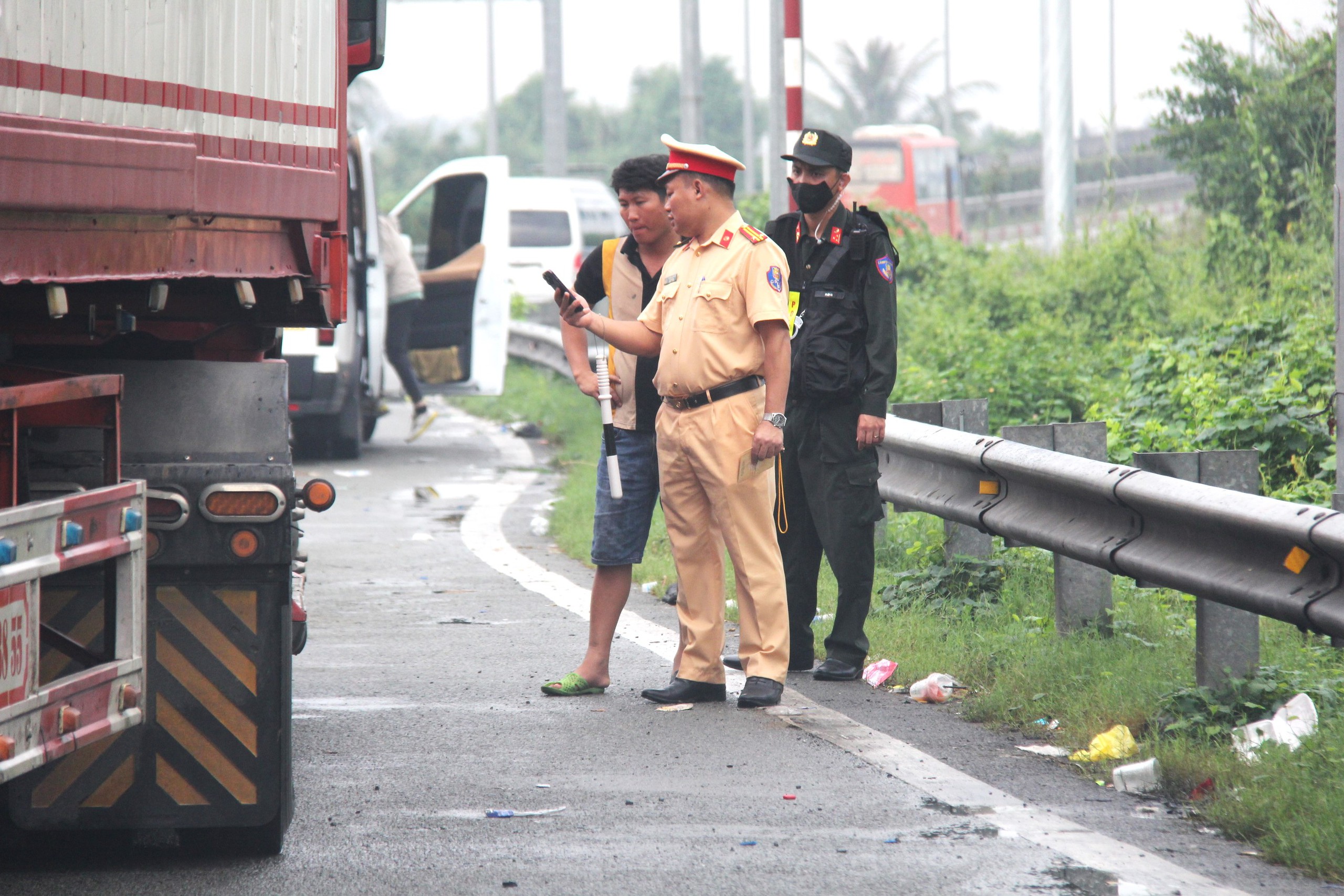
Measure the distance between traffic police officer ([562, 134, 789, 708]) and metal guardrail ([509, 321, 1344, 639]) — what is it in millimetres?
924

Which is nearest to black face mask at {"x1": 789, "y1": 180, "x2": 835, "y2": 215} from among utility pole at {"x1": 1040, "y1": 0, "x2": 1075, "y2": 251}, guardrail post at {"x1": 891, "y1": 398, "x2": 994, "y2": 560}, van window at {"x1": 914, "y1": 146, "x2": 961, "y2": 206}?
guardrail post at {"x1": 891, "y1": 398, "x2": 994, "y2": 560}

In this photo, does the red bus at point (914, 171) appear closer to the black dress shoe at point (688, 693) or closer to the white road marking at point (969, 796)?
the white road marking at point (969, 796)

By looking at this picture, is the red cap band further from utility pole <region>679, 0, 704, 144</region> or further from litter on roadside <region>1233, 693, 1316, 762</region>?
utility pole <region>679, 0, 704, 144</region>

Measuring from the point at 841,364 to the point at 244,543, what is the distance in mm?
2724

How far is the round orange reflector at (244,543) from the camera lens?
3809mm

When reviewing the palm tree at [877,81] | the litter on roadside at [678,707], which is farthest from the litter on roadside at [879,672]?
the palm tree at [877,81]

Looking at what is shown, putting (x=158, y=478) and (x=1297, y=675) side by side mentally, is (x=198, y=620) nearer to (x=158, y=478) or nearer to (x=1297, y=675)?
(x=158, y=478)

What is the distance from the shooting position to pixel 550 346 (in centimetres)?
1842

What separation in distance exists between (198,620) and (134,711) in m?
0.38

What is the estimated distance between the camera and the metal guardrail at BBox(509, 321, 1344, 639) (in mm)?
4363

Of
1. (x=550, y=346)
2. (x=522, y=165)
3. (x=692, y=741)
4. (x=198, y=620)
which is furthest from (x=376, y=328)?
(x=522, y=165)

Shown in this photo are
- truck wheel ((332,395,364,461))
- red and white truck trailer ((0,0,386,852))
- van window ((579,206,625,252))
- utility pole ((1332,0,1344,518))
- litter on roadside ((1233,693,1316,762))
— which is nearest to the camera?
red and white truck trailer ((0,0,386,852))

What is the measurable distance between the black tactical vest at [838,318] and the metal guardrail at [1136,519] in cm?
60

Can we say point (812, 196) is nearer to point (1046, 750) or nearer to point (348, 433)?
point (1046, 750)
